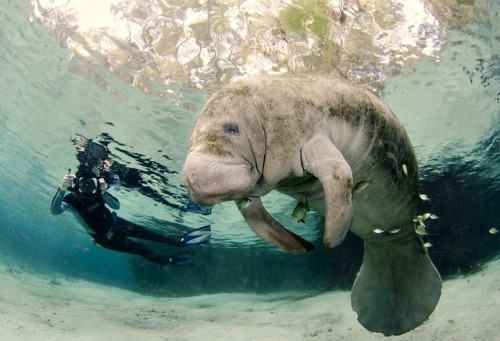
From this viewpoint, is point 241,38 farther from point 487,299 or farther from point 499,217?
point 499,217

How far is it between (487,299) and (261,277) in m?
13.6

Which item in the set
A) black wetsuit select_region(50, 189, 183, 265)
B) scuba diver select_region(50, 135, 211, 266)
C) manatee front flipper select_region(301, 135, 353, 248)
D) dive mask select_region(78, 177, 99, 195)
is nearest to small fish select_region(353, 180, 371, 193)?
manatee front flipper select_region(301, 135, 353, 248)

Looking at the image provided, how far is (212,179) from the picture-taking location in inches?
86.4

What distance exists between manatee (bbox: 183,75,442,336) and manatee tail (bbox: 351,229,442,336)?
0.03 metres

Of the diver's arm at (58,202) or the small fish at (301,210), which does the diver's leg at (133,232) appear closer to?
the diver's arm at (58,202)

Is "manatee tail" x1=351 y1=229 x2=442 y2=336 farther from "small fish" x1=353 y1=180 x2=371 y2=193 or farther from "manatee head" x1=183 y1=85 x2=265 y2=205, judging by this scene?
"manatee head" x1=183 y1=85 x2=265 y2=205

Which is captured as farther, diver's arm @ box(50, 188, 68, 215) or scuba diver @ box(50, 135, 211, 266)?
scuba diver @ box(50, 135, 211, 266)

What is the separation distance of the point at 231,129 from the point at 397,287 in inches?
135

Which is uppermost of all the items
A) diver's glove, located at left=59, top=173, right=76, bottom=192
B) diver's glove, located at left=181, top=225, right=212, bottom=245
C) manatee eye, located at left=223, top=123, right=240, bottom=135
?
manatee eye, located at left=223, top=123, right=240, bottom=135

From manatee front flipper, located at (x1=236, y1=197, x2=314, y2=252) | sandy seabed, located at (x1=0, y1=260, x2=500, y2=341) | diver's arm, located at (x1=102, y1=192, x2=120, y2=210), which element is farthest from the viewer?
diver's arm, located at (x1=102, y1=192, x2=120, y2=210)

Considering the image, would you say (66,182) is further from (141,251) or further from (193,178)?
(193,178)

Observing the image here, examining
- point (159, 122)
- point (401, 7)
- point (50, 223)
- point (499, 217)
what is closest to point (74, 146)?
point (159, 122)

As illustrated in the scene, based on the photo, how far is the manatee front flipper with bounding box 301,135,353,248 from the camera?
248 centimetres

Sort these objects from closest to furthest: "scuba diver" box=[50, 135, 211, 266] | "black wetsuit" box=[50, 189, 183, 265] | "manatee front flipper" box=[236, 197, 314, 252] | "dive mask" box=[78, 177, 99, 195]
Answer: "manatee front flipper" box=[236, 197, 314, 252] → "dive mask" box=[78, 177, 99, 195] → "scuba diver" box=[50, 135, 211, 266] → "black wetsuit" box=[50, 189, 183, 265]
